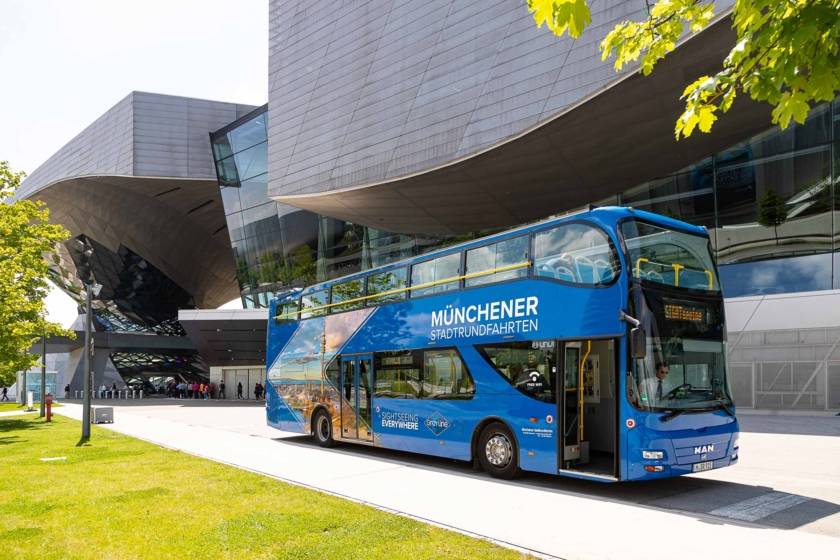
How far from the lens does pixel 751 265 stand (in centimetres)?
2406

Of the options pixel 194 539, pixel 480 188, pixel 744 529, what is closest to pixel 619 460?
pixel 744 529

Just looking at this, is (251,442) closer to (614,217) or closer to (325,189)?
(614,217)

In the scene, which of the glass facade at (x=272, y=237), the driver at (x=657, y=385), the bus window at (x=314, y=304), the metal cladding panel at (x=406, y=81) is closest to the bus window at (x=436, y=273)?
the bus window at (x=314, y=304)

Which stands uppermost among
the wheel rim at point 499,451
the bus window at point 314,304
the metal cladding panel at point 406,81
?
the metal cladding panel at point 406,81

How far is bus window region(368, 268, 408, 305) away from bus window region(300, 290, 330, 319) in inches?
77.5

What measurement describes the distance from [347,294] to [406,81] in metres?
15.8

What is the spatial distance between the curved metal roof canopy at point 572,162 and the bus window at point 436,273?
1093cm

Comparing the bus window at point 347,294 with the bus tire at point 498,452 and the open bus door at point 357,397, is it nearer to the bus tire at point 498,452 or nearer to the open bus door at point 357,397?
the open bus door at point 357,397

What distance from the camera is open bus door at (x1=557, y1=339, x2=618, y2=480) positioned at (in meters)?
9.72

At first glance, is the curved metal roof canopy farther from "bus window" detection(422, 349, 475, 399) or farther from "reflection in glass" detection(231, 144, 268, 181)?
"bus window" detection(422, 349, 475, 399)

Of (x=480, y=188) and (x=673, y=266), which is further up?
(x=480, y=188)

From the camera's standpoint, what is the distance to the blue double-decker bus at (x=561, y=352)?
889cm

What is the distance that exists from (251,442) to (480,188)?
15.7 meters

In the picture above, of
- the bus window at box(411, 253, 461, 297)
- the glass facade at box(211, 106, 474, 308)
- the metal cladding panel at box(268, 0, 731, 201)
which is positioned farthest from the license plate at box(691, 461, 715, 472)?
the glass facade at box(211, 106, 474, 308)
